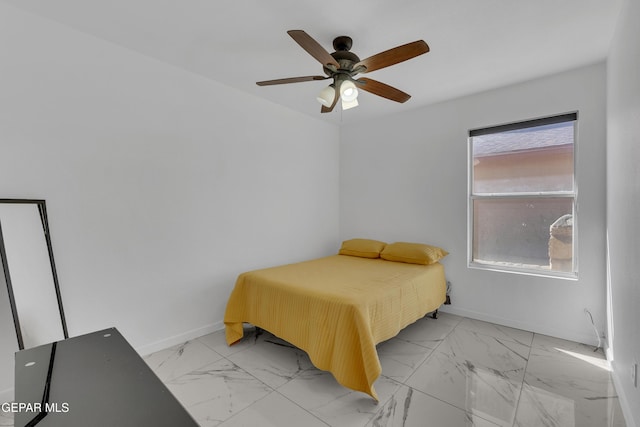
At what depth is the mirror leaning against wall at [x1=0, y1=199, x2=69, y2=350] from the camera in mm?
1770

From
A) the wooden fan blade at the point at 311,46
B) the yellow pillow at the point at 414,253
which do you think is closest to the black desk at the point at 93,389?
the wooden fan blade at the point at 311,46

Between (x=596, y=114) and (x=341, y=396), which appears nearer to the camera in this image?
(x=341, y=396)

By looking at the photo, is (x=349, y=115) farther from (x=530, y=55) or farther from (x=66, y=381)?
(x=66, y=381)

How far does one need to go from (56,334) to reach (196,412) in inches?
44.2

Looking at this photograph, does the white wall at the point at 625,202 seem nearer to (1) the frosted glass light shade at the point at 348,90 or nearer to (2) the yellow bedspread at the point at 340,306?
(2) the yellow bedspread at the point at 340,306

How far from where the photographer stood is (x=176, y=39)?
2.21m

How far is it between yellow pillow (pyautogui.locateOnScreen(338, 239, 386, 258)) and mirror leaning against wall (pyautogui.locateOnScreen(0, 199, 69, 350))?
2.87 metres

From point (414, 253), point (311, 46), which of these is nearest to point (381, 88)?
point (311, 46)

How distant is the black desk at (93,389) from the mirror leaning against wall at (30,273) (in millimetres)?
1022

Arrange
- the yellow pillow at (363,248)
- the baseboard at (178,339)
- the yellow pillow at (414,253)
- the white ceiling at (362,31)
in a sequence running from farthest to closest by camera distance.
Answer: the yellow pillow at (363,248)
the yellow pillow at (414,253)
the baseboard at (178,339)
the white ceiling at (362,31)

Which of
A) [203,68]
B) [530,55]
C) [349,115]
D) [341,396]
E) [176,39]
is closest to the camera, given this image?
[341,396]

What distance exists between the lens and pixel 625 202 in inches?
67.6

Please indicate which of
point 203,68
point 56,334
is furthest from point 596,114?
point 56,334

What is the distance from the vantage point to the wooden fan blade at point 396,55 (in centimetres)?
168
